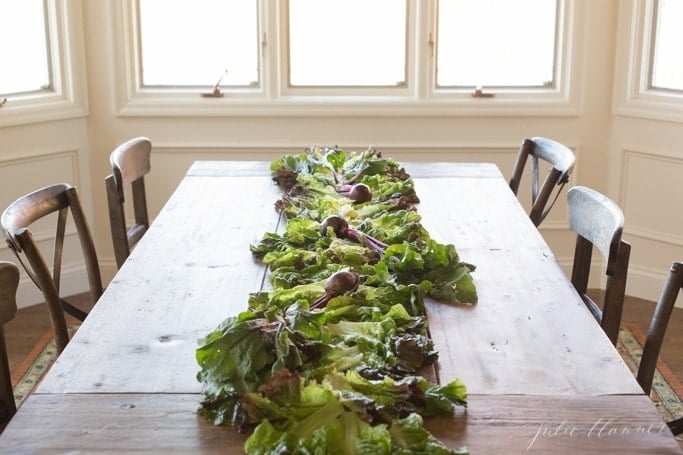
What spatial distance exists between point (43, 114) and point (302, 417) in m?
3.13

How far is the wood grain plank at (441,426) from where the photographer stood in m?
1.34

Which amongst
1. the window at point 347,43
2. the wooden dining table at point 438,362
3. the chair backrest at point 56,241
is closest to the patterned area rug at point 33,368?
the chair backrest at point 56,241

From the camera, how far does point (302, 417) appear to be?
1347 mm

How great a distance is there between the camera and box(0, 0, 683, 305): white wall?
13.8 feet

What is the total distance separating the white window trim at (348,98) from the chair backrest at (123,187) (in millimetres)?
1146

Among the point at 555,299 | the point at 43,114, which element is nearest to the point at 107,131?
the point at 43,114

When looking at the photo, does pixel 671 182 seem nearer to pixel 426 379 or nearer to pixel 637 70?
pixel 637 70

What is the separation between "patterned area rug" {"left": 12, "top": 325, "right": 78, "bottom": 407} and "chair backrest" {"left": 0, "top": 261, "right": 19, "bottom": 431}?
145 centimetres

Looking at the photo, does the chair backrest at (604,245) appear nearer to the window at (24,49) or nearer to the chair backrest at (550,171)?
the chair backrest at (550,171)

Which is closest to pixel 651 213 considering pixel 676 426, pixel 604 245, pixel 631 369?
pixel 631 369

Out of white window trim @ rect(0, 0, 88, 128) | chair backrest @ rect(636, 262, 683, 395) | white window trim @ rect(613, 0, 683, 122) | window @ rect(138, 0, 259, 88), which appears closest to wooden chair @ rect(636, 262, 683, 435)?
chair backrest @ rect(636, 262, 683, 395)

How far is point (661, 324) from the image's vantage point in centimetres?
189

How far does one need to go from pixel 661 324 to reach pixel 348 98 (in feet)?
8.58

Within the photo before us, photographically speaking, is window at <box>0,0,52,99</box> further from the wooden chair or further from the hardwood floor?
the wooden chair
